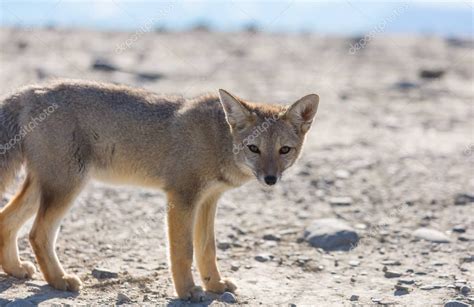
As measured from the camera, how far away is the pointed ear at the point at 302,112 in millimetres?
6750

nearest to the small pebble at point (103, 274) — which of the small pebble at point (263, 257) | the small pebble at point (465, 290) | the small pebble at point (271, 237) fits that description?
the small pebble at point (263, 257)

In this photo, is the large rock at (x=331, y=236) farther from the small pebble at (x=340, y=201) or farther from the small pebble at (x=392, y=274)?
the small pebble at (x=340, y=201)

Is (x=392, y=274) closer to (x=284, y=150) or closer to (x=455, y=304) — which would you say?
(x=455, y=304)

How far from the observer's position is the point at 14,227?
650 cm

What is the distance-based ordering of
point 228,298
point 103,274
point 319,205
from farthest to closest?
1. point 319,205
2. point 103,274
3. point 228,298

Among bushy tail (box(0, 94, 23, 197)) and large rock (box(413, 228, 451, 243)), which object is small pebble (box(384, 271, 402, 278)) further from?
bushy tail (box(0, 94, 23, 197))

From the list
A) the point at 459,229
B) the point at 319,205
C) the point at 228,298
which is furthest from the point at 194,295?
the point at 459,229

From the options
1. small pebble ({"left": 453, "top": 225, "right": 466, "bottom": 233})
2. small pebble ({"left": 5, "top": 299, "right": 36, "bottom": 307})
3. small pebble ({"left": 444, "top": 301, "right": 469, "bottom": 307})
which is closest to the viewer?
small pebble ({"left": 5, "top": 299, "right": 36, "bottom": 307})

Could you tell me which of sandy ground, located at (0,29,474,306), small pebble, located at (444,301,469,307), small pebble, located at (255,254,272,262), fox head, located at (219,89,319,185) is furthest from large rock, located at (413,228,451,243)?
fox head, located at (219,89,319,185)

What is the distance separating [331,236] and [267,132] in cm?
195

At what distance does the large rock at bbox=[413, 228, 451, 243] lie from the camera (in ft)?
26.6

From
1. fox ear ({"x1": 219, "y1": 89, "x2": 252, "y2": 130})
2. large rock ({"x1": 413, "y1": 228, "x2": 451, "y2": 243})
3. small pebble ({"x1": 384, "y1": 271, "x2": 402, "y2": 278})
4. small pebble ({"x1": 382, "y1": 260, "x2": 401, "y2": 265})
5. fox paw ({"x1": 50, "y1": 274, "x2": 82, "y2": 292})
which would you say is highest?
fox ear ({"x1": 219, "y1": 89, "x2": 252, "y2": 130})

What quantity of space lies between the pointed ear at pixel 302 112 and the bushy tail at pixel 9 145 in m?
2.39

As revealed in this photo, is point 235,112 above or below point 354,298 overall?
above
